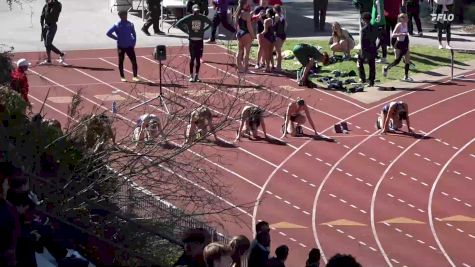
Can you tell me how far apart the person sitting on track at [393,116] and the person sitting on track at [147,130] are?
895 cm

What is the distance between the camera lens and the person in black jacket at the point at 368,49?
28.8 metres

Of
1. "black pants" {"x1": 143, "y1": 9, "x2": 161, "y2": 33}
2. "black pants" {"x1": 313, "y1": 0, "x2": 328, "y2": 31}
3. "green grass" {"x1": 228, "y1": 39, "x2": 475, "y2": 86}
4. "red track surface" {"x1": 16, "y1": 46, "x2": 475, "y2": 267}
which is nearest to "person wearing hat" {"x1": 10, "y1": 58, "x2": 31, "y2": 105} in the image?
"red track surface" {"x1": 16, "y1": 46, "x2": 475, "y2": 267}

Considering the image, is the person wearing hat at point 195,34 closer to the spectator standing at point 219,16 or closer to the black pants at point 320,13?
Result: the spectator standing at point 219,16

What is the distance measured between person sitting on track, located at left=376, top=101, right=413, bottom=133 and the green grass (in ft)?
12.6

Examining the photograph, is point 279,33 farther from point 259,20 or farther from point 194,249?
point 194,249

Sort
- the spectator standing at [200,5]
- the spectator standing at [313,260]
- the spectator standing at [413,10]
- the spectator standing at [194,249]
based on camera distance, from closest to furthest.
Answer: the spectator standing at [194,249] < the spectator standing at [313,260] < the spectator standing at [200,5] < the spectator standing at [413,10]

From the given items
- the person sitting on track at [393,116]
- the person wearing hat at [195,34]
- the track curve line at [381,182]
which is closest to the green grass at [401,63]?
the person wearing hat at [195,34]

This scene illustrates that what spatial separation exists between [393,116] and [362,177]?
2833mm

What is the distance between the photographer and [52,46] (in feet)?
102

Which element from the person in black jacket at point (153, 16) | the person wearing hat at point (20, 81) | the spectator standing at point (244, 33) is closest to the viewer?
the person wearing hat at point (20, 81)

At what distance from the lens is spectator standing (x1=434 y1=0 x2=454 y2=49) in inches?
1294

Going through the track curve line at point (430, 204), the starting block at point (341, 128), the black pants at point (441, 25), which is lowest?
the track curve line at point (430, 204)

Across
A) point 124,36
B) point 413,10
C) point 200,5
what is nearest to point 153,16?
point 200,5

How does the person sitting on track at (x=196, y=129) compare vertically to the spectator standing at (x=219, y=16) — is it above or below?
above
